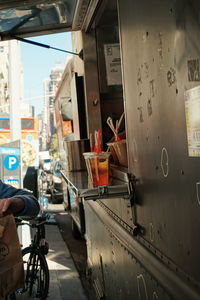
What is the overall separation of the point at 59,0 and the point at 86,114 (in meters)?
1.71

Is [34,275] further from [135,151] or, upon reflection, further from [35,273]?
[135,151]

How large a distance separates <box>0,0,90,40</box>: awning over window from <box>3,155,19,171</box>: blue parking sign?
2667 millimetres

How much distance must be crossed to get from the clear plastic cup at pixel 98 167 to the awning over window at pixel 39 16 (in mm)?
2096

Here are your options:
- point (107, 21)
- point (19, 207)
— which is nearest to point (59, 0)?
point (107, 21)

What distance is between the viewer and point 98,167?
3.10 meters

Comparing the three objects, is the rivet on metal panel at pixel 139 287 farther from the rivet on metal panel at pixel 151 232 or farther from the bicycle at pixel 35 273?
the bicycle at pixel 35 273

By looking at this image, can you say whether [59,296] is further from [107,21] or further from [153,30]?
[153,30]

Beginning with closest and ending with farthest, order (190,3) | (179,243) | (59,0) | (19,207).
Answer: (190,3) < (179,243) < (19,207) < (59,0)

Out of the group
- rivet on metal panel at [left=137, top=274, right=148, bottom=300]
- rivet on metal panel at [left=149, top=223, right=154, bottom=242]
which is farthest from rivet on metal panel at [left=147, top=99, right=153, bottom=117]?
rivet on metal panel at [left=137, top=274, right=148, bottom=300]

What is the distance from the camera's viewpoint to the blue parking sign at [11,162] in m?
7.44

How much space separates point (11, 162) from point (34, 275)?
262 cm

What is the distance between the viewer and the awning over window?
4.35 meters

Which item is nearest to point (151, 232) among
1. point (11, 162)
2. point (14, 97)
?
point (11, 162)

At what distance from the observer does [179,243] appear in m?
1.59
